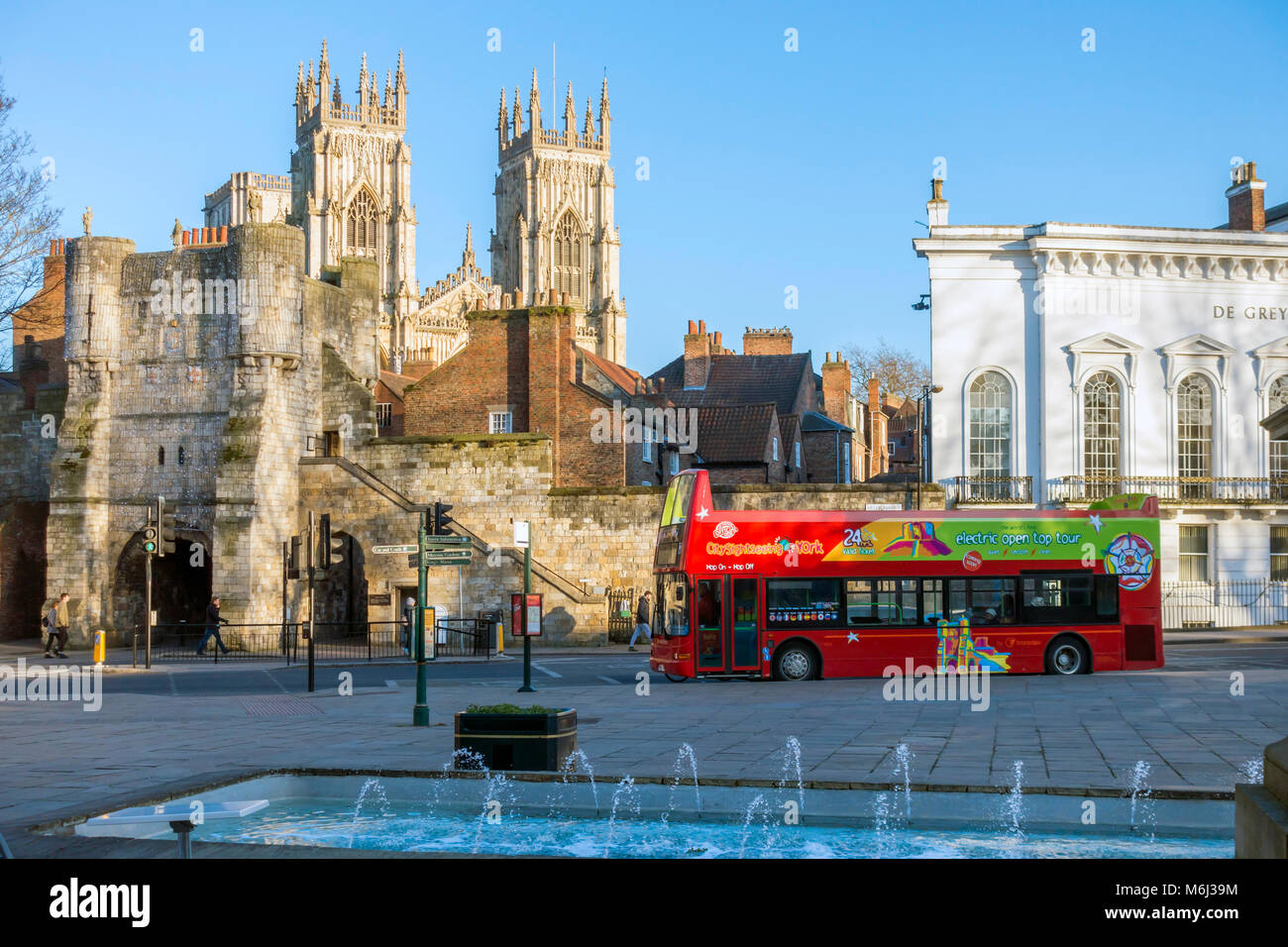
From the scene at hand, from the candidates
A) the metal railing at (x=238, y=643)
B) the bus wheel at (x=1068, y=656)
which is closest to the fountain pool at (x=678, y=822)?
the bus wheel at (x=1068, y=656)

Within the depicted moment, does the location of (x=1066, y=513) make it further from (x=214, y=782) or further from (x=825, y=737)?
(x=214, y=782)

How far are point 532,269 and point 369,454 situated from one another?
86.6m

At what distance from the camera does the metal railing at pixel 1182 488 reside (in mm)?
37688

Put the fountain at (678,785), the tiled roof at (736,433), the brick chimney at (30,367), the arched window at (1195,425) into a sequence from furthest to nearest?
the brick chimney at (30,367)
the tiled roof at (736,433)
the arched window at (1195,425)
the fountain at (678,785)

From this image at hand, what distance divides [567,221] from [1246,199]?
91.8 metres

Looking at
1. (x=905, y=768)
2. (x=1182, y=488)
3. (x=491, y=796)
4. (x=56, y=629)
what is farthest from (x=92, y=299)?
(x=905, y=768)

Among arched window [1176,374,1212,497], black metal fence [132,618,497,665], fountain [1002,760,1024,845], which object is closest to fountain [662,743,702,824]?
fountain [1002,760,1024,845]

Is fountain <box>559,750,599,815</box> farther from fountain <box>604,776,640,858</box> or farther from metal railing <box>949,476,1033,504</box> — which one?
metal railing <box>949,476,1033,504</box>

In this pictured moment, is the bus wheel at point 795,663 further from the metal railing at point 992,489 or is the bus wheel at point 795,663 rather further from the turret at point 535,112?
the turret at point 535,112

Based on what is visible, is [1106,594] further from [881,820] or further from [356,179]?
[356,179]

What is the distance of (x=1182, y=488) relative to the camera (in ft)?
126

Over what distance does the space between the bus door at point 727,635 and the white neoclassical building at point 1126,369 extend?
1470 cm

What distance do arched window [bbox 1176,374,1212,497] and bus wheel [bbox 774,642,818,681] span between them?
62.0ft
